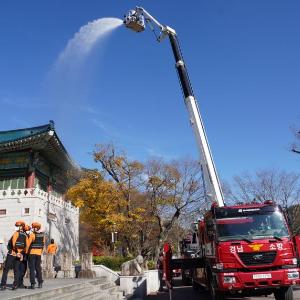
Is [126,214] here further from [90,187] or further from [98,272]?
[98,272]

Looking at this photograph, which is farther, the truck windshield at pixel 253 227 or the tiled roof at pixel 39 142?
the tiled roof at pixel 39 142

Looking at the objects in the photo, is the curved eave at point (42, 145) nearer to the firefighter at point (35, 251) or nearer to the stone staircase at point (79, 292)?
the stone staircase at point (79, 292)

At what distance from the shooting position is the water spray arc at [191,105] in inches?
592

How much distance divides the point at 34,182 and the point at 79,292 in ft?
70.2

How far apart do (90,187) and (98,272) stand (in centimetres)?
1341

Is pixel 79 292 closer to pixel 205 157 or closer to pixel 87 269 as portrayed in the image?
pixel 205 157

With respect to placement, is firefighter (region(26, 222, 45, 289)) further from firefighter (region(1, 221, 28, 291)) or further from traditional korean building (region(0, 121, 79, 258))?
traditional korean building (region(0, 121, 79, 258))

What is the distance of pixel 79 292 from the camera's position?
44.4ft

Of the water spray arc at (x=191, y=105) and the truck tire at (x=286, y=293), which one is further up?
the water spray arc at (x=191, y=105)

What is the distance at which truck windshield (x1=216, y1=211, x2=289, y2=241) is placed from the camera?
11977mm

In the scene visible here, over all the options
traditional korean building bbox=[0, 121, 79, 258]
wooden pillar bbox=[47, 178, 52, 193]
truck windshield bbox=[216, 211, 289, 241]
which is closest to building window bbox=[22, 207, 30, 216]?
traditional korean building bbox=[0, 121, 79, 258]

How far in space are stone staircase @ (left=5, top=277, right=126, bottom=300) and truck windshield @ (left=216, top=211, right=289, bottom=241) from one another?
4797mm

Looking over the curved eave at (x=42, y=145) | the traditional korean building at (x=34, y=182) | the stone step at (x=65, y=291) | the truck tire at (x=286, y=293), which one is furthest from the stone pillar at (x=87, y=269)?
the curved eave at (x=42, y=145)

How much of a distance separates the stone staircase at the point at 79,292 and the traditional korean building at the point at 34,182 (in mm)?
14764
